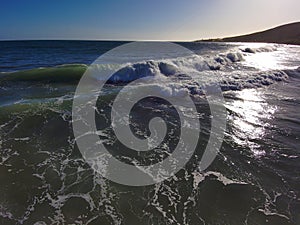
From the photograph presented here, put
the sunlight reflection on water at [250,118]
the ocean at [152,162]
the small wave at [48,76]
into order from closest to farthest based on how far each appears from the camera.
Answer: the ocean at [152,162]
the sunlight reflection on water at [250,118]
the small wave at [48,76]

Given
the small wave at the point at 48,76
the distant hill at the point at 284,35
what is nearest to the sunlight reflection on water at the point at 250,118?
the small wave at the point at 48,76

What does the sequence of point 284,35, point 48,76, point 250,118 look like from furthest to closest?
point 284,35 < point 48,76 < point 250,118

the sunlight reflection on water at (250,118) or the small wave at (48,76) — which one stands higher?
the small wave at (48,76)

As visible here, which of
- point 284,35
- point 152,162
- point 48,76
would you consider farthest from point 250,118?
point 284,35

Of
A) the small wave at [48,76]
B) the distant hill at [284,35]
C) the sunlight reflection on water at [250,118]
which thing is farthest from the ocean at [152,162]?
the distant hill at [284,35]

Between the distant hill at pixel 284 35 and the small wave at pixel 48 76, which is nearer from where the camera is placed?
the small wave at pixel 48 76

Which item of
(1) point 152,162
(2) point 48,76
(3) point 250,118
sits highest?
(2) point 48,76

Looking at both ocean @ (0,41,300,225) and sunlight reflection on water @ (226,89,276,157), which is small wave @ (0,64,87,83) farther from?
sunlight reflection on water @ (226,89,276,157)

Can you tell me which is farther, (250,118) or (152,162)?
(250,118)

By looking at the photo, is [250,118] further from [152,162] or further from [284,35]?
[284,35]

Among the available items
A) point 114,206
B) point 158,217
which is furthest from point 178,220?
point 114,206

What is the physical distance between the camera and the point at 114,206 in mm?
4352

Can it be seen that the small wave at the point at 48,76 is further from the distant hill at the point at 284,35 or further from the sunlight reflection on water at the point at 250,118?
the distant hill at the point at 284,35

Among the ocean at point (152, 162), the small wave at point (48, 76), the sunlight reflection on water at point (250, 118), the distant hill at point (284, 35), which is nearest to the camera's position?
the ocean at point (152, 162)
